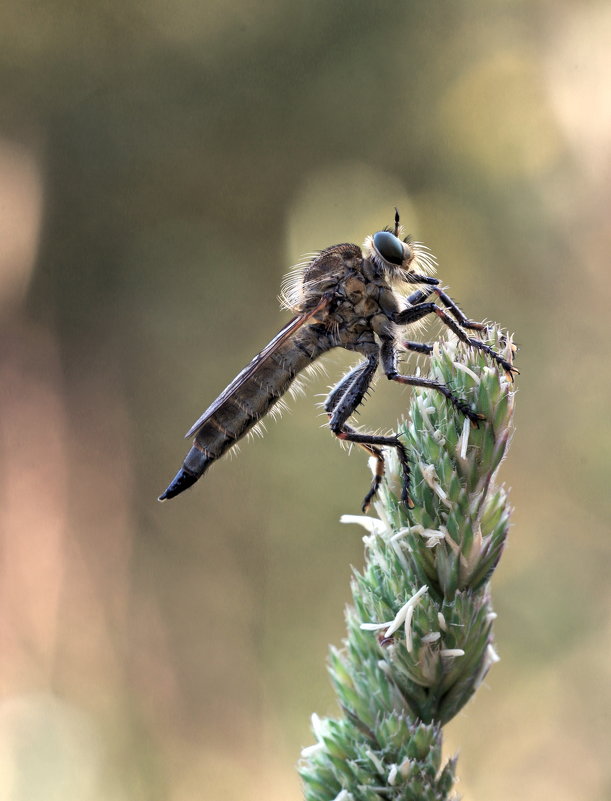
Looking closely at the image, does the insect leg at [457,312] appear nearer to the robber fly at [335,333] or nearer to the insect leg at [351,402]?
the robber fly at [335,333]

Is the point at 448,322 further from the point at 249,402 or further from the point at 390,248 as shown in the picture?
the point at 249,402

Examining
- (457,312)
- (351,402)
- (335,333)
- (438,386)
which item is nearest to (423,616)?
(438,386)

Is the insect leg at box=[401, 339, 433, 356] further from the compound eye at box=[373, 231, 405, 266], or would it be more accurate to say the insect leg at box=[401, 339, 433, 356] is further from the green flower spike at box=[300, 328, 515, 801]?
the green flower spike at box=[300, 328, 515, 801]

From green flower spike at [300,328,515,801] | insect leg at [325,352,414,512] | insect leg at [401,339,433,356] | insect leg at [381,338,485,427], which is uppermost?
insect leg at [401,339,433,356]

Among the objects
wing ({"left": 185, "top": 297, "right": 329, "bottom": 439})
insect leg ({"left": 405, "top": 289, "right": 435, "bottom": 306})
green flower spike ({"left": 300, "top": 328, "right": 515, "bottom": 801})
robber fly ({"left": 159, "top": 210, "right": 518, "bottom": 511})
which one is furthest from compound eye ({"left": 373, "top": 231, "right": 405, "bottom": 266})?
green flower spike ({"left": 300, "top": 328, "right": 515, "bottom": 801})

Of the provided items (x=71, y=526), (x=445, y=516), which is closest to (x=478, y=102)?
(x=71, y=526)

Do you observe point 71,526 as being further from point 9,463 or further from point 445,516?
point 445,516
